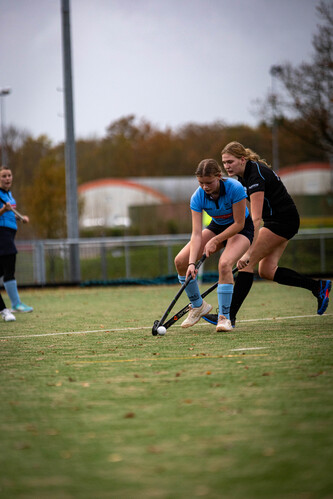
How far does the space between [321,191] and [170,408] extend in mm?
36736

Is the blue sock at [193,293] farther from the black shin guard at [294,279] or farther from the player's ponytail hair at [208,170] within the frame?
the player's ponytail hair at [208,170]

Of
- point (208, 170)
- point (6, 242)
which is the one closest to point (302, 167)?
point (6, 242)

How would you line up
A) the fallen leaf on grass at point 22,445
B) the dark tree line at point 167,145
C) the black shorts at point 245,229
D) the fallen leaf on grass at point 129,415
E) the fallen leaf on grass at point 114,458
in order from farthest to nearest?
the dark tree line at point 167,145 → the black shorts at point 245,229 → the fallen leaf on grass at point 129,415 → the fallen leaf on grass at point 22,445 → the fallen leaf on grass at point 114,458

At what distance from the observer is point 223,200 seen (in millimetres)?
6375

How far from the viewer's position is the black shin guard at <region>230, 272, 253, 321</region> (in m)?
6.82

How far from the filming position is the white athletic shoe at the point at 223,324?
6.46 m

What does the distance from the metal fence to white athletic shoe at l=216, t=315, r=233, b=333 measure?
421 inches

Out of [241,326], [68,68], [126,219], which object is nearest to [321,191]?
[126,219]

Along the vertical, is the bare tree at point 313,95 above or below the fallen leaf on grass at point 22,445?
above

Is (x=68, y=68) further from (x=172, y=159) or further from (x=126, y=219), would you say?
(x=172, y=159)

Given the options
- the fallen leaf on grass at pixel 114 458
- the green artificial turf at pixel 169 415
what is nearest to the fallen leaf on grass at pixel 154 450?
the green artificial turf at pixel 169 415

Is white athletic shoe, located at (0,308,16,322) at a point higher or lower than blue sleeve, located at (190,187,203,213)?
lower

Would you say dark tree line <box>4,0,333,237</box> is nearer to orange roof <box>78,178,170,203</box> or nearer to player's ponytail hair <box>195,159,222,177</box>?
orange roof <box>78,178,170,203</box>

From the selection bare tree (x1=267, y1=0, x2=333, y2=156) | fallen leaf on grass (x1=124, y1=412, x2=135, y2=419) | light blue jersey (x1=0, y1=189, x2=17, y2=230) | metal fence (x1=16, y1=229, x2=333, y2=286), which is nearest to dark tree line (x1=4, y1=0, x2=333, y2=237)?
bare tree (x1=267, y1=0, x2=333, y2=156)
